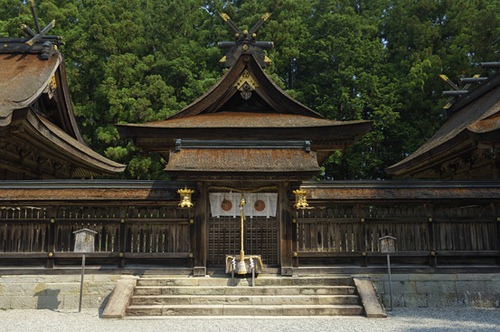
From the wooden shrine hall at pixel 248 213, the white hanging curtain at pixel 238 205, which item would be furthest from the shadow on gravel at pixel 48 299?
the white hanging curtain at pixel 238 205

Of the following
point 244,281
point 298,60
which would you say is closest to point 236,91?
point 244,281

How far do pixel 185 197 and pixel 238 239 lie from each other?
2.46m

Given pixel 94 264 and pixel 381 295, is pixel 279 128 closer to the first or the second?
pixel 381 295

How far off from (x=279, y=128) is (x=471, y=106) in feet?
34.3

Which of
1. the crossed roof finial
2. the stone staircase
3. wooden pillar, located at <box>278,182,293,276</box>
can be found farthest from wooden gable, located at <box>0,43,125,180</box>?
wooden pillar, located at <box>278,182,293,276</box>

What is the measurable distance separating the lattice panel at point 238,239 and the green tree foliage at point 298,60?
12.3 meters

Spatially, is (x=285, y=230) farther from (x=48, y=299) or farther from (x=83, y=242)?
(x=48, y=299)

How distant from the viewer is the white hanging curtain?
11.6m

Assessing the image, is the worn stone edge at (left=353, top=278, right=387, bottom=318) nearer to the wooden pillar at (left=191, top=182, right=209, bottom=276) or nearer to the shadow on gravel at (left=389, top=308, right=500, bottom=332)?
the shadow on gravel at (left=389, top=308, right=500, bottom=332)

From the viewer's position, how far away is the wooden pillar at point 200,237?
11.1 metres

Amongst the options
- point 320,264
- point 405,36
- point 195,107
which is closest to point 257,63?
point 195,107

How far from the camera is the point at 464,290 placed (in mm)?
10859

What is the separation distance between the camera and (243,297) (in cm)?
1009

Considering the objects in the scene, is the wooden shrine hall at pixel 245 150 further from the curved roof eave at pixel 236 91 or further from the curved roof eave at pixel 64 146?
the curved roof eave at pixel 64 146
